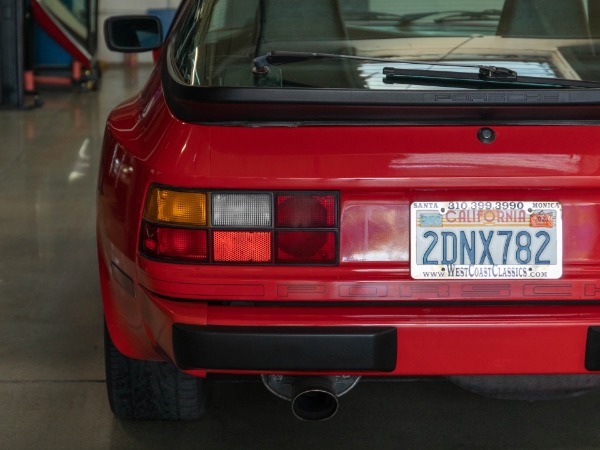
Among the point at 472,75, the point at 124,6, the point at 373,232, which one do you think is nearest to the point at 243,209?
the point at 373,232

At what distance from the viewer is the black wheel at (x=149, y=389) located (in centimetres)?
291

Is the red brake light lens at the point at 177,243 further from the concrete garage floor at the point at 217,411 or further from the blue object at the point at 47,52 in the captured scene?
the blue object at the point at 47,52

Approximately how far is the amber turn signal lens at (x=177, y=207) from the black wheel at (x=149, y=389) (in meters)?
0.61

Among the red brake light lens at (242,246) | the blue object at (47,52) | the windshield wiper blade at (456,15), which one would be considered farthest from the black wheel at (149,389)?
the blue object at (47,52)

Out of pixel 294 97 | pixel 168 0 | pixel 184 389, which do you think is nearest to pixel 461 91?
pixel 294 97

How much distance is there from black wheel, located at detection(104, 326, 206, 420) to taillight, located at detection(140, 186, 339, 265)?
65 centimetres

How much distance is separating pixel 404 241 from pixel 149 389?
40.5 inches

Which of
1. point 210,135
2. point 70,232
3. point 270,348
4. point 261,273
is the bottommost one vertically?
point 70,232

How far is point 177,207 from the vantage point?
2.32 meters

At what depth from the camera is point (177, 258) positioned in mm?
2354

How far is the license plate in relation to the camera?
2.27 metres

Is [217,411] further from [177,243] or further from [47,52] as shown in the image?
[47,52]

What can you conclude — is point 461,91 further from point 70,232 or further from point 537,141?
point 70,232

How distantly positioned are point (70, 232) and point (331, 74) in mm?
3160
